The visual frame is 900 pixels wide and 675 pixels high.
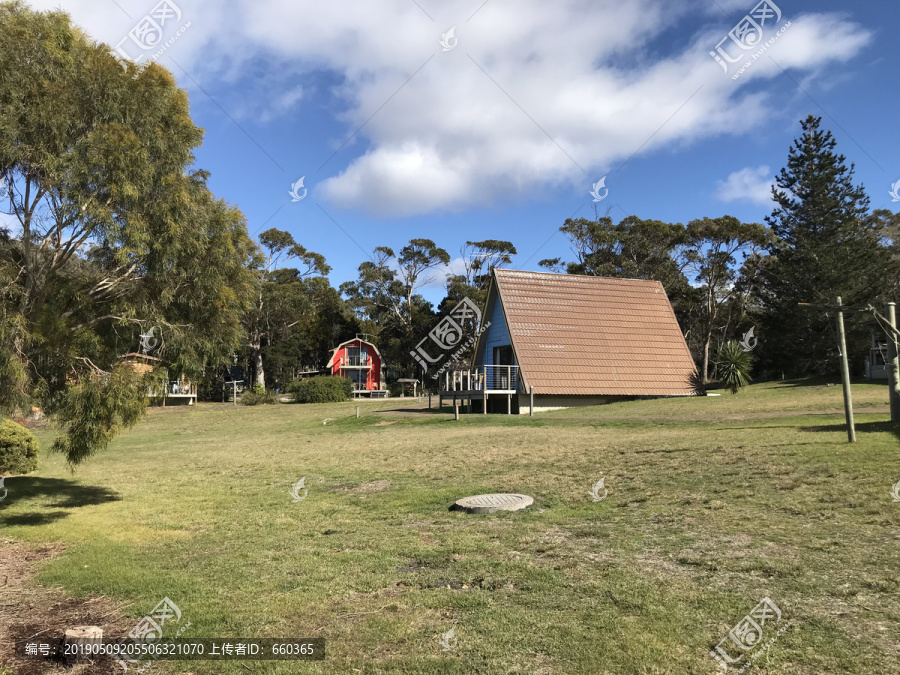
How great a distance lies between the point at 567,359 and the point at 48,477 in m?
21.2

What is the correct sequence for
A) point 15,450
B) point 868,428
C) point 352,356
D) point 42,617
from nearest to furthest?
point 42,617 < point 868,428 < point 15,450 < point 352,356

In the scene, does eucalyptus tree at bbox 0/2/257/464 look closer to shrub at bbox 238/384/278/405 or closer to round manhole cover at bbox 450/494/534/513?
round manhole cover at bbox 450/494/534/513

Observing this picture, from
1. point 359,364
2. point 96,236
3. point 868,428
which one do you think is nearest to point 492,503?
point 96,236

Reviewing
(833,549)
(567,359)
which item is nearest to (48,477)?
(833,549)

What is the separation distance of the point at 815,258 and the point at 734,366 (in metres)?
15.6

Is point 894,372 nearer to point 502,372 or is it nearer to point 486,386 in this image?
point 486,386

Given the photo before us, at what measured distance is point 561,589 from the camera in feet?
17.1

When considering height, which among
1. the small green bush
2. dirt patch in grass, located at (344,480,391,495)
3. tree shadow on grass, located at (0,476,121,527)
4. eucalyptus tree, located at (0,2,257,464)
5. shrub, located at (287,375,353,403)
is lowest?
tree shadow on grass, located at (0,476,121,527)

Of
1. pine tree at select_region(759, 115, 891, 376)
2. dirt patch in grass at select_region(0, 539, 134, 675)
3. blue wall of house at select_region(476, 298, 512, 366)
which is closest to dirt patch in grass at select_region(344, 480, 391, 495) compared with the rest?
dirt patch in grass at select_region(0, 539, 134, 675)

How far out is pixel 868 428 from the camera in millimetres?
11961

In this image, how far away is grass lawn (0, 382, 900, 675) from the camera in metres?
4.17

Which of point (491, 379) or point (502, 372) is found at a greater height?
point (502, 372)

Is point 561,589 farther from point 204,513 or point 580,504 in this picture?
point 204,513

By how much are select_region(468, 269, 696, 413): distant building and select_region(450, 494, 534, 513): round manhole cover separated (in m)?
17.5
